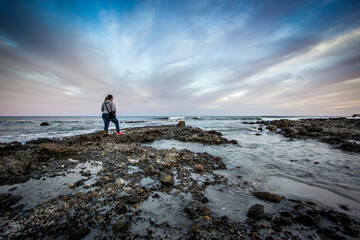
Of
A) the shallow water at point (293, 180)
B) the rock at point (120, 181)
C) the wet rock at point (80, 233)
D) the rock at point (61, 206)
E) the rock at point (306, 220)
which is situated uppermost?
the wet rock at point (80, 233)

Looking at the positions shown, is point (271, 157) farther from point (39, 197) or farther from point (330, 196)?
point (39, 197)

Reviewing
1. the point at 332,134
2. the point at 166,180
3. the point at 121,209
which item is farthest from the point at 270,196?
the point at 332,134

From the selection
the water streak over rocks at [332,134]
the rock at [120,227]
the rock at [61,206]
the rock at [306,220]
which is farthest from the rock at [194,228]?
the water streak over rocks at [332,134]

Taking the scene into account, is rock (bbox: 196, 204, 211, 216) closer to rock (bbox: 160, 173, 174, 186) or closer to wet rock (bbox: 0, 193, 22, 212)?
rock (bbox: 160, 173, 174, 186)

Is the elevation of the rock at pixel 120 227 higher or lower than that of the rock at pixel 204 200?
higher

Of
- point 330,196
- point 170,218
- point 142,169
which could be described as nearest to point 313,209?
point 330,196

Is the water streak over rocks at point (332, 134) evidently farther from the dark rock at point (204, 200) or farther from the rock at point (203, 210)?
the rock at point (203, 210)

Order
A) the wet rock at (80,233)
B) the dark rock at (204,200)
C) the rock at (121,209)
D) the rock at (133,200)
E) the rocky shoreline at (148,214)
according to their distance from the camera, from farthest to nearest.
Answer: the dark rock at (204,200) → the rock at (133,200) → the rock at (121,209) → the rocky shoreline at (148,214) → the wet rock at (80,233)

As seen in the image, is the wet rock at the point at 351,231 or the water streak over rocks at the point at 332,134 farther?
the water streak over rocks at the point at 332,134

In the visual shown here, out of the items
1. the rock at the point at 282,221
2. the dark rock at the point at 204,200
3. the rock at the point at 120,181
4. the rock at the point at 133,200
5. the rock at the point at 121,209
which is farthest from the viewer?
the rock at the point at 120,181

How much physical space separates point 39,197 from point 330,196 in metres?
6.72

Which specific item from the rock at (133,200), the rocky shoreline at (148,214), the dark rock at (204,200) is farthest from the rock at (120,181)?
the dark rock at (204,200)

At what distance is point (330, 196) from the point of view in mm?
3336

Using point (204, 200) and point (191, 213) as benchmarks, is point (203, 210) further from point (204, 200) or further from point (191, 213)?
point (204, 200)
